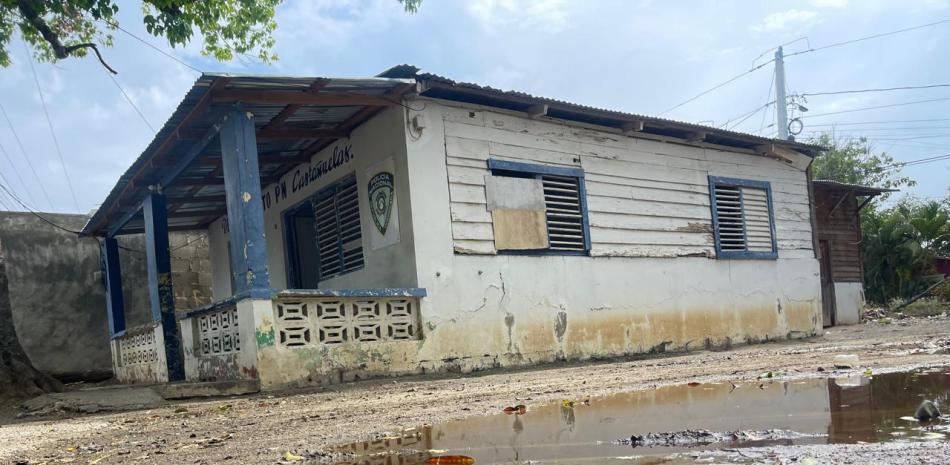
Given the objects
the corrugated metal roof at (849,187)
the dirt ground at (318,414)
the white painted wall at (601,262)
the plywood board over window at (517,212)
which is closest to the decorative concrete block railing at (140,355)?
the dirt ground at (318,414)

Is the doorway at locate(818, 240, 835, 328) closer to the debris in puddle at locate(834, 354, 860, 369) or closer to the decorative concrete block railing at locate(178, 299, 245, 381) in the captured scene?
the debris in puddle at locate(834, 354, 860, 369)

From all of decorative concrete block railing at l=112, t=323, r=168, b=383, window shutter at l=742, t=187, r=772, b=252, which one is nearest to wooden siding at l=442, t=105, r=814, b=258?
window shutter at l=742, t=187, r=772, b=252

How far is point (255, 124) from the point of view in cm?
875

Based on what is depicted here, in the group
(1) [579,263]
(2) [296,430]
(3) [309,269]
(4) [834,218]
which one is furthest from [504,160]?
(4) [834,218]

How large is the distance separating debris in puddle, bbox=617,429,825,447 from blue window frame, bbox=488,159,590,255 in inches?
264

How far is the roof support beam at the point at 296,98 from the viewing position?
24.8ft

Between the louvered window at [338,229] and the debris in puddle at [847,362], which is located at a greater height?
the louvered window at [338,229]

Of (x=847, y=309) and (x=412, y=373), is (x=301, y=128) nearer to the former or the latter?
(x=412, y=373)

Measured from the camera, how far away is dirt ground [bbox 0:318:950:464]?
400cm

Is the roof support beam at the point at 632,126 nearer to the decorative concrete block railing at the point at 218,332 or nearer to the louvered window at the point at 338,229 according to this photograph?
the louvered window at the point at 338,229

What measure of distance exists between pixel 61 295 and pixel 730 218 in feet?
38.7

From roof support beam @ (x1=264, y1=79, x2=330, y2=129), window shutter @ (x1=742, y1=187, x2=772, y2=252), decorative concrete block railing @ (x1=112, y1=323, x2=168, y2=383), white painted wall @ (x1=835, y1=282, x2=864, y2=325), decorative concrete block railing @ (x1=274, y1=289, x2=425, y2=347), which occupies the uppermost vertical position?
roof support beam @ (x1=264, y1=79, x2=330, y2=129)

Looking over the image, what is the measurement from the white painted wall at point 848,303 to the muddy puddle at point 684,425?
14.5m

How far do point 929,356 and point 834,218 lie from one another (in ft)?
45.7
